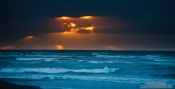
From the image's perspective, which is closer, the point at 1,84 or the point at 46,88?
the point at 1,84

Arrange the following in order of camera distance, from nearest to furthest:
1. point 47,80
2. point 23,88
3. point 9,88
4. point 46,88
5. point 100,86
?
point 9,88 < point 23,88 < point 46,88 < point 100,86 < point 47,80

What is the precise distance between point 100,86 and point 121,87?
96 cm

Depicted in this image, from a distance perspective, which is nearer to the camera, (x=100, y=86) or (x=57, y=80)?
(x=100, y=86)

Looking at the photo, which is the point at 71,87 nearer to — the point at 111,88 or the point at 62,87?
the point at 62,87

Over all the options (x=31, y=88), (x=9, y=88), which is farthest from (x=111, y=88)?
(x=9, y=88)

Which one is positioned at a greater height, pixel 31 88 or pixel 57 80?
pixel 57 80

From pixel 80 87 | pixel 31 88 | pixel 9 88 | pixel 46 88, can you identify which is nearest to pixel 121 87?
pixel 80 87

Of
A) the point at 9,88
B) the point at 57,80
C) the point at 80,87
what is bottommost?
A: the point at 9,88

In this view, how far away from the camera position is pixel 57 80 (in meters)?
22.6

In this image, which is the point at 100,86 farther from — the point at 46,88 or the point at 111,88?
the point at 46,88

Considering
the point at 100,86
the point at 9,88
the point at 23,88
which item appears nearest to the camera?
the point at 9,88

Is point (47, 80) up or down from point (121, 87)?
up

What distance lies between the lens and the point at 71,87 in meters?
19.0

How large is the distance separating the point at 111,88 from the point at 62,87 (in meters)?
2.03
